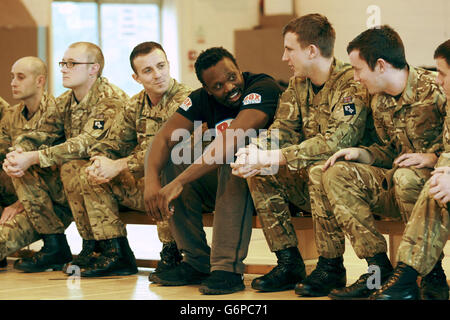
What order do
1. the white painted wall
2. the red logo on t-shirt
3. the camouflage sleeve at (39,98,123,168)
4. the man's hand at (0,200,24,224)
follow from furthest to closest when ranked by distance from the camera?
the white painted wall < the man's hand at (0,200,24,224) < the camouflage sleeve at (39,98,123,168) < the red logo on t-shirt

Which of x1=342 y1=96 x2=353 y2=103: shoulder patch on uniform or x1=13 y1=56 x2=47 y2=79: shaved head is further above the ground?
x1=13 y1=56 x2=47 y2=79: shaved head

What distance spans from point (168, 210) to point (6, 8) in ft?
20.4

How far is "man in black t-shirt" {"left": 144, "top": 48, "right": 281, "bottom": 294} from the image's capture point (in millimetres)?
2752

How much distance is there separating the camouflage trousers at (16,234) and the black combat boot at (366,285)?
1987 mm

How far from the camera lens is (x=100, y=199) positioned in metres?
3.41

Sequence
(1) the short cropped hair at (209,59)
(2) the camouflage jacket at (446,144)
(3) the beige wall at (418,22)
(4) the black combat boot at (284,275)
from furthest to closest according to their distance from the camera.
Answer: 1. (3) the beige wall at (418,22)
2. (1) the short cropped hair at (209,59)
3. (4) the black combat boot at (284,275)
4. (2) the camouflage jacket at (446,144)

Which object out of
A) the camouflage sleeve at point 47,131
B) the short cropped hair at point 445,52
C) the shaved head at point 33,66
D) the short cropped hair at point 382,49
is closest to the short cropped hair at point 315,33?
the short cropped hair at point 382,49

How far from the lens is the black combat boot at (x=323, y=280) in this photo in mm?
2586

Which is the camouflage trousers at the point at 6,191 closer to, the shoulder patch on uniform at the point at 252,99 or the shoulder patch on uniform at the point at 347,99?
the shoulder patch on uniform at the point at 252,99

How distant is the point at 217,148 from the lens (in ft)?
9.16

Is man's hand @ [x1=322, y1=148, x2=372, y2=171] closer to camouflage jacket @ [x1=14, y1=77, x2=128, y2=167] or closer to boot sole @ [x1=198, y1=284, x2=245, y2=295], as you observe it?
boot sole @ [x1=198, y1=284, x2=245, y2=295]

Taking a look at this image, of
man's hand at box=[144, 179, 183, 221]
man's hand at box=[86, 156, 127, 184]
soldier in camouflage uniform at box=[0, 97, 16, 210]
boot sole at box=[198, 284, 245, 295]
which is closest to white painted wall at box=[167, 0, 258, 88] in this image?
soldier in camouflage uniform at box=[0, 97, 16, 210]

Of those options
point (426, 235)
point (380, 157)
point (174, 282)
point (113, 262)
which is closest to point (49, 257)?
point (113, 262)

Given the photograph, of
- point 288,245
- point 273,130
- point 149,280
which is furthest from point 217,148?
point 149,280
